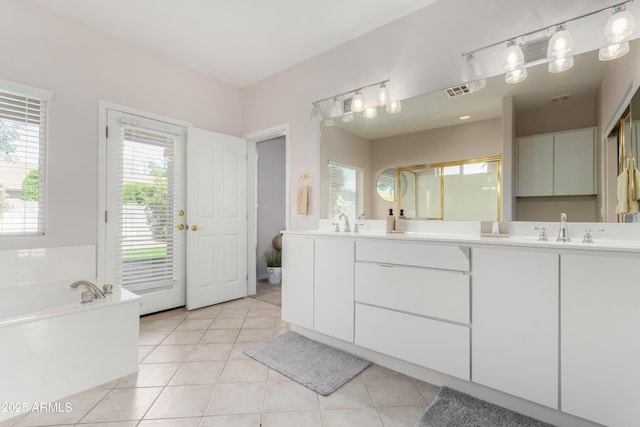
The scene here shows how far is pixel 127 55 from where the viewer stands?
2850 mm

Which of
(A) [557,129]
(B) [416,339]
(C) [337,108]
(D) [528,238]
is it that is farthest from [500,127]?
(B) [416,339]

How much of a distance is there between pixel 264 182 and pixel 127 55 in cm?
244

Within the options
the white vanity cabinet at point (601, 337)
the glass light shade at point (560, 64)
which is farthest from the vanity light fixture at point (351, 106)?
the white vanity cabinet at point (601, 337)

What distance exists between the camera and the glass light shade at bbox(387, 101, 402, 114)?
2.44 m

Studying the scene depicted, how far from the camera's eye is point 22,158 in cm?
229

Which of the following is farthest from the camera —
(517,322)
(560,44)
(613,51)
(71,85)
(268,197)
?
(268,197)

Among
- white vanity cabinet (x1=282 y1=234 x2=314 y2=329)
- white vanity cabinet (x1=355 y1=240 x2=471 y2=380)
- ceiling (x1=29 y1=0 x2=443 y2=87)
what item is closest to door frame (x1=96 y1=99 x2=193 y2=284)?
ceiling (x1=29 y1=0 x2=443 y2=87)

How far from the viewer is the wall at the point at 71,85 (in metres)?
2.27

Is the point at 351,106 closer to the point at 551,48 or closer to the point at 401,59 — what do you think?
the point at 401,59

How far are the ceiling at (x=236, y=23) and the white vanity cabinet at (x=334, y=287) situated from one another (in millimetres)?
1890

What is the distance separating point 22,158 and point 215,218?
1666 millimetres

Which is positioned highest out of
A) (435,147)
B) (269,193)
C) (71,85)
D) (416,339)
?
(71,85)

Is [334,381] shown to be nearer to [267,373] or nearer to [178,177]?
[267,373]

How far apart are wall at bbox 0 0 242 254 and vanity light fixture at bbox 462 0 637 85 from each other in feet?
9.84
